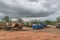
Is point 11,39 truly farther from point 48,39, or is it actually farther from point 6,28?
point 6,28

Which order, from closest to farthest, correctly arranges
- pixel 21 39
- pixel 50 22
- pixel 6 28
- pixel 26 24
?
pixel 21 39, pixel 6 28, pixel 26 24, pixel 50 22

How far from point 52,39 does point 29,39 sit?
154 cm

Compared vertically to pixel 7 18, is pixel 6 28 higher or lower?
lower

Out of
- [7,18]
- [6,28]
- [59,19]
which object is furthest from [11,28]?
[59,19]

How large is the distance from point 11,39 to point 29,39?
1.17m

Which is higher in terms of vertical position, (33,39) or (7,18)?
(7,18)

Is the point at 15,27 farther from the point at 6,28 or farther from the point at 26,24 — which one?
the point at 26,24

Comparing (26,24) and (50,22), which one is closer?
(26,24)

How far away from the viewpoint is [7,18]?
2920cm

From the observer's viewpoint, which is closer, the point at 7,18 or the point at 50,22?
the point at 7,18

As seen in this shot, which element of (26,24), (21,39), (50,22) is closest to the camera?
(21,39)

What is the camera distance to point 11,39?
970 cm

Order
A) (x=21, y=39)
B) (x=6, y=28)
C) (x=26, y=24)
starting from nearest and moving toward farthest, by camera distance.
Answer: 1. (x=21, y=39)
2. (x=6, y=28)
3. (x=26, y=24)

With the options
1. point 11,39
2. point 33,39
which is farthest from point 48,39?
point 11,39
